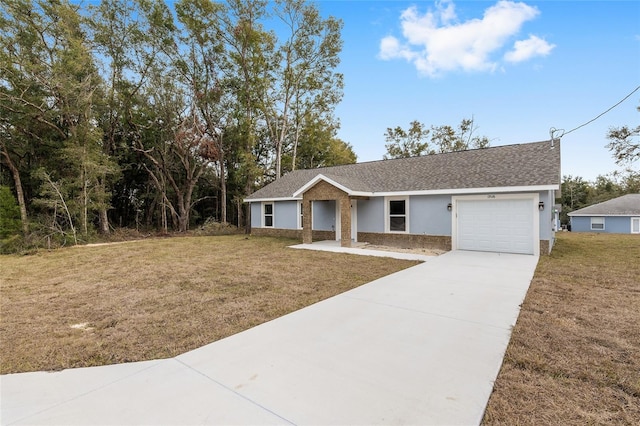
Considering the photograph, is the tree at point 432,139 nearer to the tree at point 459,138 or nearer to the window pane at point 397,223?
the tree at point 459,138

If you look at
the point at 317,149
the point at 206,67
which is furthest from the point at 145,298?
the point at 317,149

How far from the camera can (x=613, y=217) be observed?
29797mm

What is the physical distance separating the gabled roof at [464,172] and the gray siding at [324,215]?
1638mm

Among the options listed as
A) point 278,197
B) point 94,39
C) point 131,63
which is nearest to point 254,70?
point 131,63

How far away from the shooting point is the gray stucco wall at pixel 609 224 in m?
28.9

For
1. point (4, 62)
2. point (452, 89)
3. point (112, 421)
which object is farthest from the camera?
point (452, 89)

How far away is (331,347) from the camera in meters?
3.42

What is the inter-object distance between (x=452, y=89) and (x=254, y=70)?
13.3 m

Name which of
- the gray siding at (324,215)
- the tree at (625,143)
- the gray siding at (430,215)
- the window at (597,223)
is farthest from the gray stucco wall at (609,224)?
the gray siding at (324,215)

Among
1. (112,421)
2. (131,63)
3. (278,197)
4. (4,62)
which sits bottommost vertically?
(112,421)

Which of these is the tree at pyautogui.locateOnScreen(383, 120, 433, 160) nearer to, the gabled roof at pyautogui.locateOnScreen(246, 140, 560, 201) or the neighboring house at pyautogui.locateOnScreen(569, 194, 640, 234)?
the gabled roof at pyautogui.locateOnScreen(246, 140, 560, 201)

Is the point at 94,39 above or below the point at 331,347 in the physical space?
above

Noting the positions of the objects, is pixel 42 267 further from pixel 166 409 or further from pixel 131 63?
pixel 131 63

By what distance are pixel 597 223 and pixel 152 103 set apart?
4344 cm
